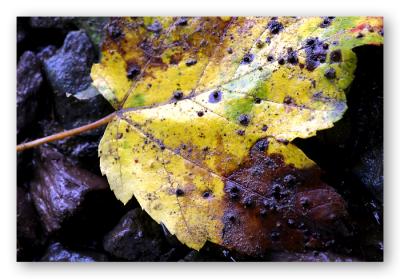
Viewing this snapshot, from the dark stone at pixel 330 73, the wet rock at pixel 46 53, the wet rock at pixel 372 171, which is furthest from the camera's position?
the wet rock at pixel 46 53

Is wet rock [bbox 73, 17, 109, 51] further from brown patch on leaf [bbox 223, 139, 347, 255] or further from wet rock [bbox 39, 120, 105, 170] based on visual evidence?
brown patch on leaf [bbox 223, 139, 347, 255]

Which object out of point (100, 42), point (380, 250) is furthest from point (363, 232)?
point (100, 42)

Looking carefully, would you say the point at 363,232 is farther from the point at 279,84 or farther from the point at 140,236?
the point at 140,236

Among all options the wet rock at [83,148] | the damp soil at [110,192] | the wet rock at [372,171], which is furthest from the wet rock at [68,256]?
the wet rock at [372,171]

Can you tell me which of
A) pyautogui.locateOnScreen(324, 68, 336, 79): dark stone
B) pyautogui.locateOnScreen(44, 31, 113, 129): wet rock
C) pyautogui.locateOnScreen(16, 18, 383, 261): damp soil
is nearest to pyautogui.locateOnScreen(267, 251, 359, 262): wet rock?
pyautogui.locateOnScreen(16, 18, 383, 261): damp soil

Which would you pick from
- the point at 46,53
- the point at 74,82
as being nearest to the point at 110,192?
the point at 74,82

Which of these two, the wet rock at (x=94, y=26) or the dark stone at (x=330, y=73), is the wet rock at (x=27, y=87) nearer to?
the wet rock at (x=94, y=26)
